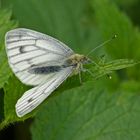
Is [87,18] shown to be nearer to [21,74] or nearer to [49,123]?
[49,123]

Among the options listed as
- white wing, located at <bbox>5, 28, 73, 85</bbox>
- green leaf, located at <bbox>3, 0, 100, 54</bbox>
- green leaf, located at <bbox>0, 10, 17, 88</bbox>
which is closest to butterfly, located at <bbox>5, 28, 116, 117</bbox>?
white wing, located at <bbox>5, 28, 73, 85</bbox>

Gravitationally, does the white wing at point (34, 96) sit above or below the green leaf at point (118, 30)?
below

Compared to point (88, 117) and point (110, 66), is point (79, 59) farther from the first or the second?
point (88, 117)

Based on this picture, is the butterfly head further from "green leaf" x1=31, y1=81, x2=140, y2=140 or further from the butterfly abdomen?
"green leaf" x1=31, y1=81, x2=140, y2=140

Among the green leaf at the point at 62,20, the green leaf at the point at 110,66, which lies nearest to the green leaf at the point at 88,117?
the green leaf at the point at 110,66

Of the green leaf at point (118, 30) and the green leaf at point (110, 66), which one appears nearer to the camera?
the green leaf at point (110, 66)

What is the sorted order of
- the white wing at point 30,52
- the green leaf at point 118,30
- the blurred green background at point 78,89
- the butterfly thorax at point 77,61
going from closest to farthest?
the white wing at point 30,52 < the butterfly thorax at point 77,61 < the blurred green background at point 78,89 < the green leaf at point 118,30

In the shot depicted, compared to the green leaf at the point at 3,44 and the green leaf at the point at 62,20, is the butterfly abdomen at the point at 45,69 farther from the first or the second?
the green leaf at the point at 62,20
